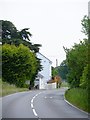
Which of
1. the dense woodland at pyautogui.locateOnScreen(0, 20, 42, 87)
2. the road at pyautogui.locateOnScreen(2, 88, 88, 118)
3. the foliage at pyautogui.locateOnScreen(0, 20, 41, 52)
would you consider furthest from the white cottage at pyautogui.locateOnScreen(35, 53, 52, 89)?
the road at pyautogui.locateOnScreen(2, 88, 88, 118)

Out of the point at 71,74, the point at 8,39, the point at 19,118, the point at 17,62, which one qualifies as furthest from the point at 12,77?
the point at 19,118

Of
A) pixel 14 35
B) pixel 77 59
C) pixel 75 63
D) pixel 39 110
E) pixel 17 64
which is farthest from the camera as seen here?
pixel 14 35

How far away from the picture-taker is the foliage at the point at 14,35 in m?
77.3

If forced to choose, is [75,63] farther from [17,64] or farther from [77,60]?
[17,64]

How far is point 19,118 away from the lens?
21016mm

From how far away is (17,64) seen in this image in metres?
72.8

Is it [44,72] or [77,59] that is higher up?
[44,72]

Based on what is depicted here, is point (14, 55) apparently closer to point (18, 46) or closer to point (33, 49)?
point (18, 46)

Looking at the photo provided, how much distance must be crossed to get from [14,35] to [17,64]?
8241 mm

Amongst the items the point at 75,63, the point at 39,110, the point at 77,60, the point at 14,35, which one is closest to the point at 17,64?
the point at 14,35

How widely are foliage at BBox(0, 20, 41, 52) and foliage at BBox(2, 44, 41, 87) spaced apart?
12.6 feet

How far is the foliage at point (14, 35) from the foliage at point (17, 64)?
12.6 feet

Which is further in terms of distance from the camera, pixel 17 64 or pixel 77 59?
pixel 17 64

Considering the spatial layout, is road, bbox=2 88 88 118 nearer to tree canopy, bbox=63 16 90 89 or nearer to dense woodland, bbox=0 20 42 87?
tree canopy, bbox=63 16 90 89
